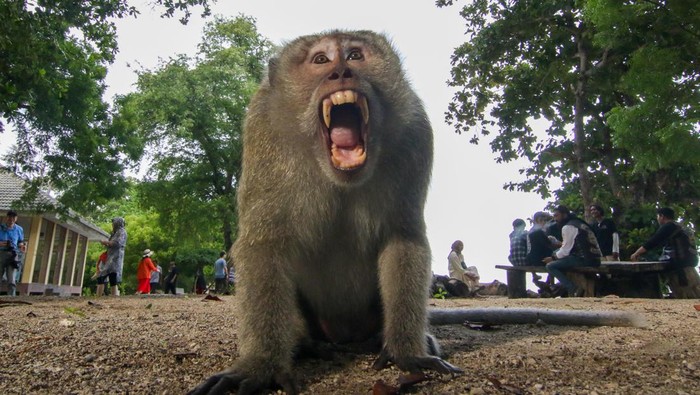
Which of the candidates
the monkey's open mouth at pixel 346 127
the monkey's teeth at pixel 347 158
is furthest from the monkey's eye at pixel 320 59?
the monkey's teeth at pixel 347 158

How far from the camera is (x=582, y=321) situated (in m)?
4.52

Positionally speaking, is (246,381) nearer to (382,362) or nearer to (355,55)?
(382,362)

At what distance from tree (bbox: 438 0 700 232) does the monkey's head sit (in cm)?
943

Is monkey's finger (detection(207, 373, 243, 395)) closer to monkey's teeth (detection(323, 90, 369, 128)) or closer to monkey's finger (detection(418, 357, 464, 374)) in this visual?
monkey's finger (detection(418, 357, 464, 374))

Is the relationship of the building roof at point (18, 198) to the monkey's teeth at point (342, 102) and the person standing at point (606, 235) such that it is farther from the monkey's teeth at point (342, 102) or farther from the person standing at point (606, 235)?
the monkey's teeth at point (342, 102)

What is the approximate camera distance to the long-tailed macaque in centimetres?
301

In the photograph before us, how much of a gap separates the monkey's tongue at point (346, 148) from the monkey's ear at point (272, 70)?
0.60 metres

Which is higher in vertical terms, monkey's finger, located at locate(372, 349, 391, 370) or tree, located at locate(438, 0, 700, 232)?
tree, located at locate(438, 0, 700, 232)

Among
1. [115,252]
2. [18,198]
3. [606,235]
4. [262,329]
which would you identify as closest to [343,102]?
[262,329]

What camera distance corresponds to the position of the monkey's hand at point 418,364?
2.78 m

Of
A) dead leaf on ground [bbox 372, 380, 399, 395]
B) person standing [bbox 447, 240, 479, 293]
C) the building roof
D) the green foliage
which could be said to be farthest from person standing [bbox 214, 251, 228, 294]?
dead leaf on ground [bbox 372, 380, 399, 395]

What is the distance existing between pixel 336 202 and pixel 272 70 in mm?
976

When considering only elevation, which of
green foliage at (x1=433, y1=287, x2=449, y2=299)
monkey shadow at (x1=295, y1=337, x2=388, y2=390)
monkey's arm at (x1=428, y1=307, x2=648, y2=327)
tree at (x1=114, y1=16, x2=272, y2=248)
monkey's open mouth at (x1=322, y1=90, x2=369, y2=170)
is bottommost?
monkey shadow at (x1=295, y1=337, x2=388, y2=390)

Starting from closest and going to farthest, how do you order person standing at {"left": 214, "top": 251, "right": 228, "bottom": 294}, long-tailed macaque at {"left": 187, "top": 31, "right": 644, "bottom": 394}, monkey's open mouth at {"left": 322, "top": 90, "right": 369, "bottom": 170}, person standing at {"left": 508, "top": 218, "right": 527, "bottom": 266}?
long-tailed macaque at {"left": 187, "top": 31, "right": 644, "bottom": 394}, monkey's open mouth at {"left": 322, "top": 90, "right": 369, "bottom": 170}, person standing at {"left": 508, "top": 218, "right": 527, "bottom": 266}, person standing at {"left": 214, "top": 251, "right": 228, "bottom": 294}
